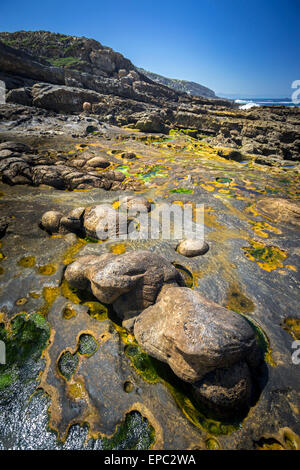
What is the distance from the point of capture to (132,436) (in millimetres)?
2736

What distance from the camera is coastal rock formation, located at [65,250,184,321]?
386 centimetres

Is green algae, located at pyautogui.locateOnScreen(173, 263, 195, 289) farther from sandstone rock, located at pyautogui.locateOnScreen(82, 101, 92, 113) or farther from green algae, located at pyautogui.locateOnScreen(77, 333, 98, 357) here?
sandstone rock, located at pyautogui.locateOnScreen(82, 101, 92, 113)

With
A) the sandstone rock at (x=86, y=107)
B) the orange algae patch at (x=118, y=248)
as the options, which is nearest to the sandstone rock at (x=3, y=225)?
the orange algae patch at (x=118, y=248)

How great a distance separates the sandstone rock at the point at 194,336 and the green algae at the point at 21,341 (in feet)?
6.11

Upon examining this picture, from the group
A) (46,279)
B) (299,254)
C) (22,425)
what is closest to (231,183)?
(299,254)

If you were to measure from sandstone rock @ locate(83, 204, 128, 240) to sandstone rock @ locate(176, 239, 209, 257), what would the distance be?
194 centimetres

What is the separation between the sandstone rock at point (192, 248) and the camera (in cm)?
573

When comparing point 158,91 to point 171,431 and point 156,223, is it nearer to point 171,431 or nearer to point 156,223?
point 156,223

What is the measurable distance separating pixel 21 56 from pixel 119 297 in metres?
35.4

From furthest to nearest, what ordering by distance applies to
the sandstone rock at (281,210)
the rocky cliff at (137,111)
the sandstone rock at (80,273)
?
the rocky cliff at (137,111) < the sandstone rock at (281,210) < the sandstone rock at (80,273)

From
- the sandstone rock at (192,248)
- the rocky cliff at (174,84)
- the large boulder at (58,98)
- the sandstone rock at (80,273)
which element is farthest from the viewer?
the rocky cliff at (174,84)

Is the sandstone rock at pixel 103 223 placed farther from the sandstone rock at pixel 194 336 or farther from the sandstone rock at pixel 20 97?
the sandstone rock at pixel 20 97

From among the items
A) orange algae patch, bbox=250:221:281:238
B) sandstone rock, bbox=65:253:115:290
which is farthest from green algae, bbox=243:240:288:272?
sandstone rock, bbox=65:253:115:290
